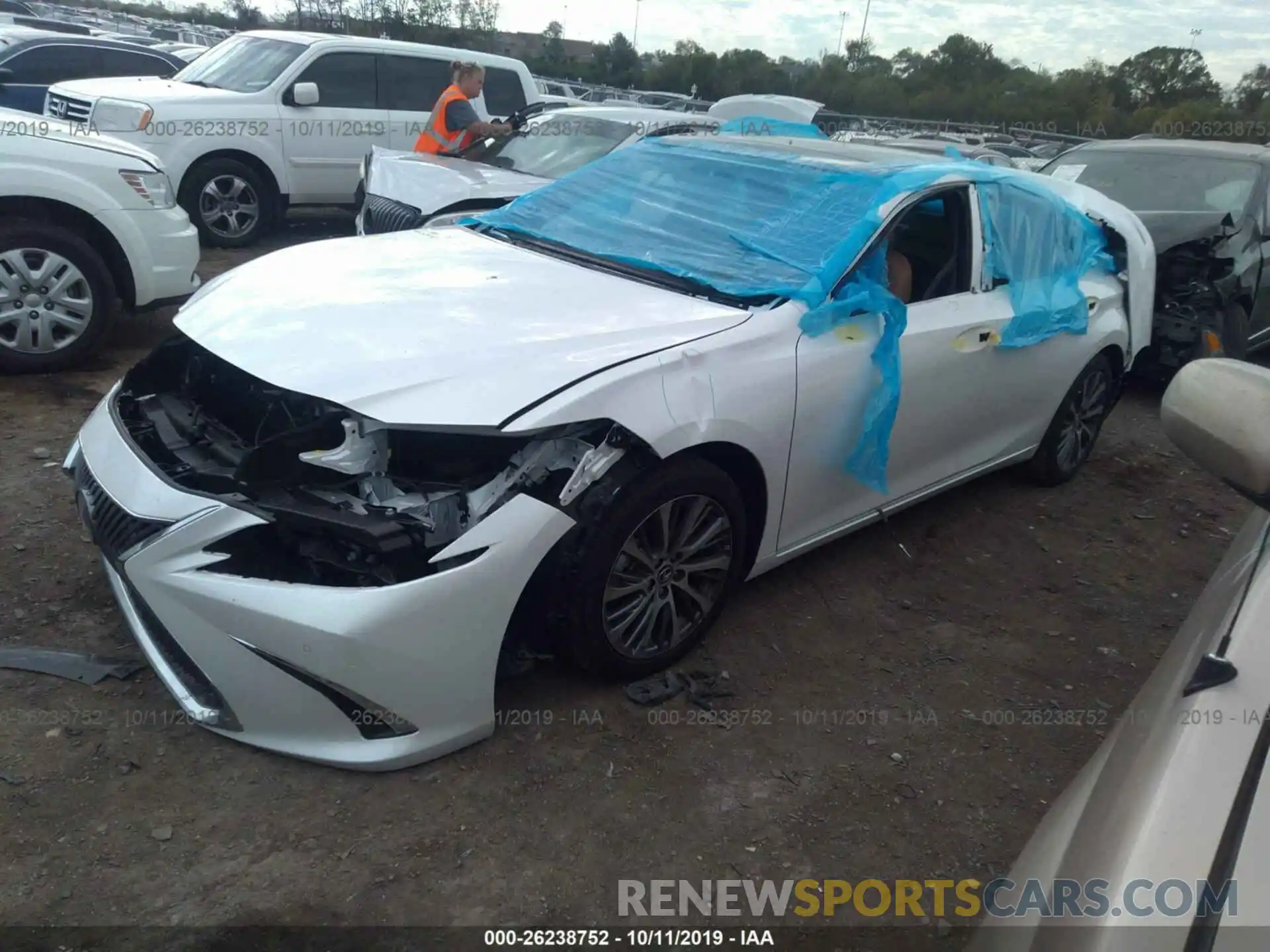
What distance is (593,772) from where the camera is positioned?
2779 millimetres

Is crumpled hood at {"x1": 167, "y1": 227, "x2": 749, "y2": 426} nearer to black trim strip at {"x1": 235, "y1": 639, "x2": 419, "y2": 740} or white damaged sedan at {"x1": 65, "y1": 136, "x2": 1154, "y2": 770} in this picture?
white damaged sedan at {"x1": 65, "y1": 136, "x2": 1154, "y2": 770}

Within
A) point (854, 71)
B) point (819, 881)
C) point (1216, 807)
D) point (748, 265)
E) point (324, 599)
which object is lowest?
point (819, 881)

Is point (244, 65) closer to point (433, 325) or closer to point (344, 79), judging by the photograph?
point (344, 79)

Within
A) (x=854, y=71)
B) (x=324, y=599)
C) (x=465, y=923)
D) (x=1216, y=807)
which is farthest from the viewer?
(x=854, y=71)

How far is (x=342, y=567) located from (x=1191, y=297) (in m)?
6.30

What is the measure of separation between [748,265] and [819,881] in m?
2.06

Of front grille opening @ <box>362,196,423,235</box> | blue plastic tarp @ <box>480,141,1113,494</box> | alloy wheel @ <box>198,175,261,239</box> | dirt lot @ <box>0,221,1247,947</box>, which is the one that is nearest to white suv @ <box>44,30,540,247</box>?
alloy wheel @ <box>198,175,261,239</box>

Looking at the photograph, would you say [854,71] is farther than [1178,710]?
Yes

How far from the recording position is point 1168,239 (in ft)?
22.0

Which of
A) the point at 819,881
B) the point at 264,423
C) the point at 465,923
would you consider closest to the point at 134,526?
the point at 264,423

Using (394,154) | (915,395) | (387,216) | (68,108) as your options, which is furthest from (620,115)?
(915,395)

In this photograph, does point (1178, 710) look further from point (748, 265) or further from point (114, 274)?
point (114, 274)

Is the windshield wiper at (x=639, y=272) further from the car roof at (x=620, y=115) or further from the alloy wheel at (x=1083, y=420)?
the car roof at (x=620, y=115)

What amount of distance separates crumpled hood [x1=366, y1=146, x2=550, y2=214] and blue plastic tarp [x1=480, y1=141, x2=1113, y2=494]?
2459mm
